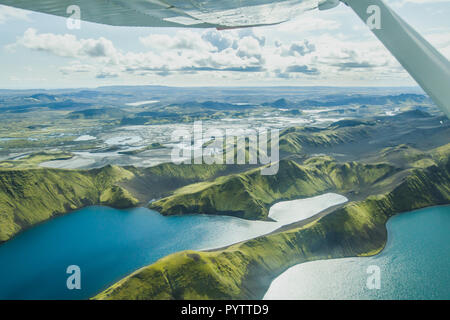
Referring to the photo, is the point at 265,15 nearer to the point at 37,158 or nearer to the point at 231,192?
the point at 231,192

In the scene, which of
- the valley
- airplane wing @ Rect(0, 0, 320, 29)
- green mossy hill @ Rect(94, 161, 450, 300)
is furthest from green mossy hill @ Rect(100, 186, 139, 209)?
airplane wing @ Rect(0, 0, 320, 29)

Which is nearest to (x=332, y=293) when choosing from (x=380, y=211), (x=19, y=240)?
(x=380, y=211)

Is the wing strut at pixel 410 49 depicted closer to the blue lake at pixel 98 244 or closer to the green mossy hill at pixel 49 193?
the blue lake at pixel 98 244

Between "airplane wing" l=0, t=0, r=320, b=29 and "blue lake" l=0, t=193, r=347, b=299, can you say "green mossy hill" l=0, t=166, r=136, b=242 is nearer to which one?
"blue lake" l=0, t=193, r=347, b=299

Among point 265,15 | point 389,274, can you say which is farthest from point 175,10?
point 389,274

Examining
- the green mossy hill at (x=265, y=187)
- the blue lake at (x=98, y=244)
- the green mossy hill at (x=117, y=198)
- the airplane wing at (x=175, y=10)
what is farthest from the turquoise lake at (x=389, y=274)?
the green mossy hill at (x=117, y=198)

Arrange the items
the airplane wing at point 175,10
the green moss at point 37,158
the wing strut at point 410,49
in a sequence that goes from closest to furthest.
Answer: the wing strut at point 410,49
the airplane wing at point 175,10
the green moss at point 37,158
